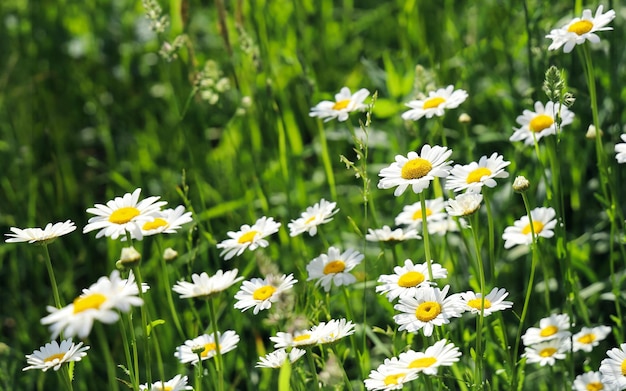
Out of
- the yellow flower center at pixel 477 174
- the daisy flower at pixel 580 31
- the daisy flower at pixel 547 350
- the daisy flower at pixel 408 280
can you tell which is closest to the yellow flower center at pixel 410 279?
the daisy flower at pixel 408 280

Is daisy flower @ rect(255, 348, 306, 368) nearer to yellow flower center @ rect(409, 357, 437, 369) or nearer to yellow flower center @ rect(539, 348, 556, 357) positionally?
yellow flower center @ rect(409, 357, 437, 369)

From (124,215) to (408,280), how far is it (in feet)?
1.75

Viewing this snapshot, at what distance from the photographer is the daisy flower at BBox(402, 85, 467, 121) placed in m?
1.95

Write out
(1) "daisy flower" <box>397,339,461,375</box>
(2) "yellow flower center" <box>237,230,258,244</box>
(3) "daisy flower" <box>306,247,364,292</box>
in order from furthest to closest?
(2) "yellow flower center" <box>237,230,258,244</box> < (3) "daisy flower" <box>306,247,364,292</box> < (1) "daisy flower" <box>397,339,461,375</box>

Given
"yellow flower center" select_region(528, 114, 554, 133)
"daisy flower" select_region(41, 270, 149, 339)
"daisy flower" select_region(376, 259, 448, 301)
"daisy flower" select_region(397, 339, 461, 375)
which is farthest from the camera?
"yellow flower center" select_region(528, 114, 554, 133)

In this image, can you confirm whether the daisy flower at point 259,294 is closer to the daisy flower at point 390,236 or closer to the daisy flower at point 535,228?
the daisy flower at point 390,236

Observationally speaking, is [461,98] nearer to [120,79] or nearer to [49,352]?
[49,352]

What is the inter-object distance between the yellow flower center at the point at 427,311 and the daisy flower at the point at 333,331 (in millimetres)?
120

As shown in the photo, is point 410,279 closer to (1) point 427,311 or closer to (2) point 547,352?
(1) point 427,311

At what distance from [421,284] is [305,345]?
0.25 m

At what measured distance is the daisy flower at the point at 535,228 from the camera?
72.6 inches

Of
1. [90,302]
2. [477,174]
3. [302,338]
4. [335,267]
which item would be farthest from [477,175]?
[90,302]

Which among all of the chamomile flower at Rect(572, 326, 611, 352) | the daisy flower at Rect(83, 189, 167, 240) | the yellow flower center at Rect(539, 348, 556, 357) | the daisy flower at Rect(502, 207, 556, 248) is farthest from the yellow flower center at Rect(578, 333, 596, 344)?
the daisy flower at Rect(83, 189, 167, 240)

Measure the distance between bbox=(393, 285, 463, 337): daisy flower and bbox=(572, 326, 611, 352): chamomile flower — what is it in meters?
0.46
